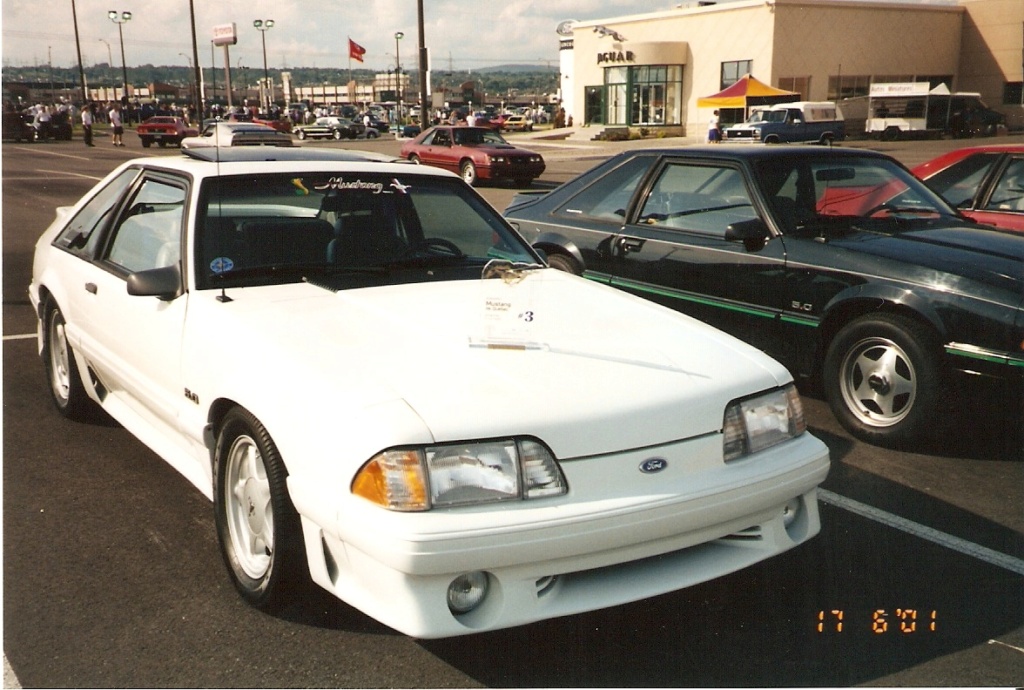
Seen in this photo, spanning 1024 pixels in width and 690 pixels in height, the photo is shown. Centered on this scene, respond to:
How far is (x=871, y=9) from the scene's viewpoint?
5112 centimetres

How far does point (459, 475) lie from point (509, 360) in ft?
1.69

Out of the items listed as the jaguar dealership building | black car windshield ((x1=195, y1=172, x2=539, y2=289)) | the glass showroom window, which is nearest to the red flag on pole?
black car windshield ((x1=195, y1=172, x2=539, y2=289))

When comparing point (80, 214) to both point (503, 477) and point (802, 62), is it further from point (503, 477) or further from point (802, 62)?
point (802, 62)

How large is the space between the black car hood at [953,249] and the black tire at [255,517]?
3.33 metres

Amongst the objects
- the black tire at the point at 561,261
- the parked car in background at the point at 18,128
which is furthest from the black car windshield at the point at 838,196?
the parked car in background at the point at 18,128

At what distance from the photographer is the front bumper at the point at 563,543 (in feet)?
8.38

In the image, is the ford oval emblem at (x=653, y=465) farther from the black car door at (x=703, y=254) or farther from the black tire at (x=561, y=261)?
the black tire at (x=561, y=261)

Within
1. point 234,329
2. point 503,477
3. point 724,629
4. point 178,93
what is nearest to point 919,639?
point 724,629

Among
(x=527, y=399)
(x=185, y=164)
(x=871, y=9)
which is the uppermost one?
(x=871, y=9)

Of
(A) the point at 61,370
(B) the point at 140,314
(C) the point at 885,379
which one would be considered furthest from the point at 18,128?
(C) the point at 885,379

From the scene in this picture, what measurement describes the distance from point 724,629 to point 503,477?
3.15 feet

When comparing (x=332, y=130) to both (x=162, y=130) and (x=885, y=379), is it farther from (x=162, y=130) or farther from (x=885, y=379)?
(x=885, y=379)

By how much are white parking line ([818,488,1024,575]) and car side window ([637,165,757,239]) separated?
199 centimetres

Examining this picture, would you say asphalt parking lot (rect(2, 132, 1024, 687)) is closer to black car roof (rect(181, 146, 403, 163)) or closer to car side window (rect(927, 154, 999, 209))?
black car roof (rect(181, 146, 403, 163))
